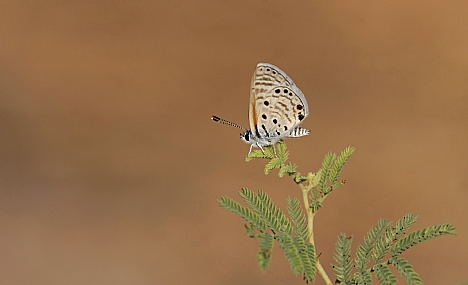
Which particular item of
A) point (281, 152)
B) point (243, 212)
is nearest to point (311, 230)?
point (243, 212)

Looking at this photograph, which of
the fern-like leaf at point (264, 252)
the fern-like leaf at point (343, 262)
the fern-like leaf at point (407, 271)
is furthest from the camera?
the fern-like leaf at point (343, 262)

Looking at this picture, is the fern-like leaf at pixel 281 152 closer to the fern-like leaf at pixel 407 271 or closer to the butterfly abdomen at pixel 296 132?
the butterfly abdomen at pixel 296 132

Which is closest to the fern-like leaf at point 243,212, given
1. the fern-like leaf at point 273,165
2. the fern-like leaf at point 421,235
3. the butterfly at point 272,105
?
the fern-like leaf at point 273,165

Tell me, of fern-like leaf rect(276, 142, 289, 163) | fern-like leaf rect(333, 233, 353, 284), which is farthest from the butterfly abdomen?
fern-like leaf rect(333, 233, 353, 284)

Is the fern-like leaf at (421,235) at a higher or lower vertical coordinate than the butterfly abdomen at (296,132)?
lower

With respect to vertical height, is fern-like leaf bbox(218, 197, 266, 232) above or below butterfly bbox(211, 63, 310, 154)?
below

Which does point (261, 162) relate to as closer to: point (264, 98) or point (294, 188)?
point (294, 188)

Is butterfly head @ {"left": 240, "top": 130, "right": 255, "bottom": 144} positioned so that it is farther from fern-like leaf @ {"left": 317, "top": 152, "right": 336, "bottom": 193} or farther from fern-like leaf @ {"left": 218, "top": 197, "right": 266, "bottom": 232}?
fern-like leaf @ {"left": 218, "top": 197, "right": 266, "bottom": 232}
